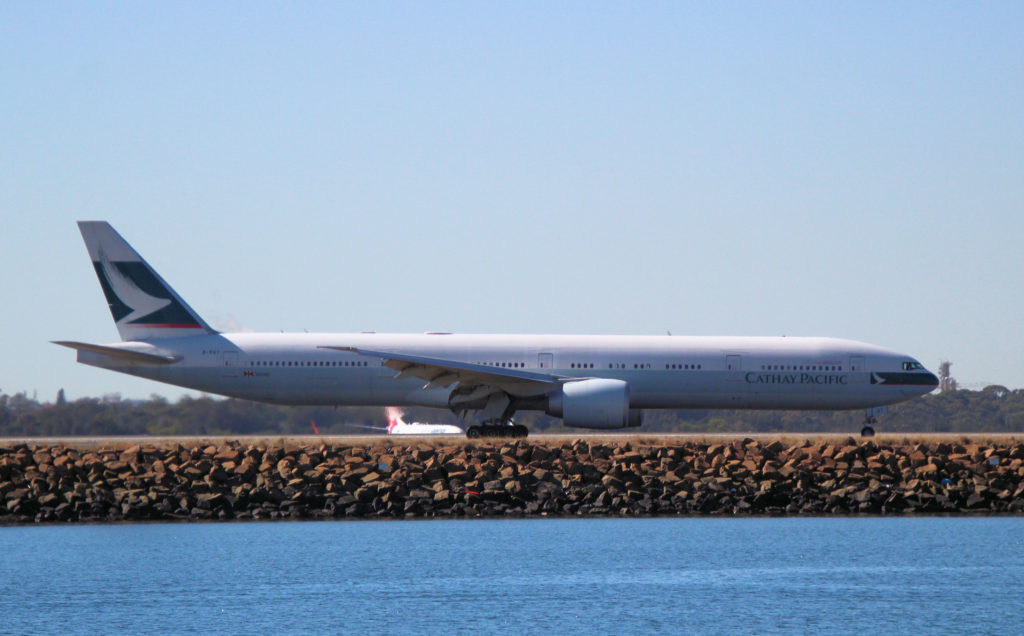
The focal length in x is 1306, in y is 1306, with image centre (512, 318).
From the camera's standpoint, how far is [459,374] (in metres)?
37.3

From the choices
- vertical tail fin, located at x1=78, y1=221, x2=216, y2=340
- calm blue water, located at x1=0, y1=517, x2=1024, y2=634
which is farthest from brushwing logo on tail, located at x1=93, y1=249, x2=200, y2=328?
calm blue water, located at x1=0, y1=517, x2=1024, y2=634

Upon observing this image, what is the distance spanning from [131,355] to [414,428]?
18321mm

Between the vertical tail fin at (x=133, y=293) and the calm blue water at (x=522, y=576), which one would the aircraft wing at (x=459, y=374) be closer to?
the vertical tail fin at (x=133, y=293)

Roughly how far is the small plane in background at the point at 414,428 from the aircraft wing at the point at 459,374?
15402 mm

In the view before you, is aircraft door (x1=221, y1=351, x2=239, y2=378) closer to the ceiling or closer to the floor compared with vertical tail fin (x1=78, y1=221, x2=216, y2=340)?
closer to the floor

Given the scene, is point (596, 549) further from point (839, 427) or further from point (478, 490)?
point (839, 427)

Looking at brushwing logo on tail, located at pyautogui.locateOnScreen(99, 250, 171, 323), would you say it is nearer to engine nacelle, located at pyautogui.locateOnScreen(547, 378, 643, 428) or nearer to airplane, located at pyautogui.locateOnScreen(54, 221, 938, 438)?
airplane, located at pyautogui.locateOnScreen(54, 221, 938, 438)

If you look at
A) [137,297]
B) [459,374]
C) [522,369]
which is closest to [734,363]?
[522,369]

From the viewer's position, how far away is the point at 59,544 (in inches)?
1041

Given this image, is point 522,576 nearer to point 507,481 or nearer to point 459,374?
point 507,481

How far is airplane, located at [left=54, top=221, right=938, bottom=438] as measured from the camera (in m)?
39.0

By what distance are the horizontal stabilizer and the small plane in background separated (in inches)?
568

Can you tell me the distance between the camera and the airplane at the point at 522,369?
39000 millimetres

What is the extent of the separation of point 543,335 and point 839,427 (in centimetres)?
2946
